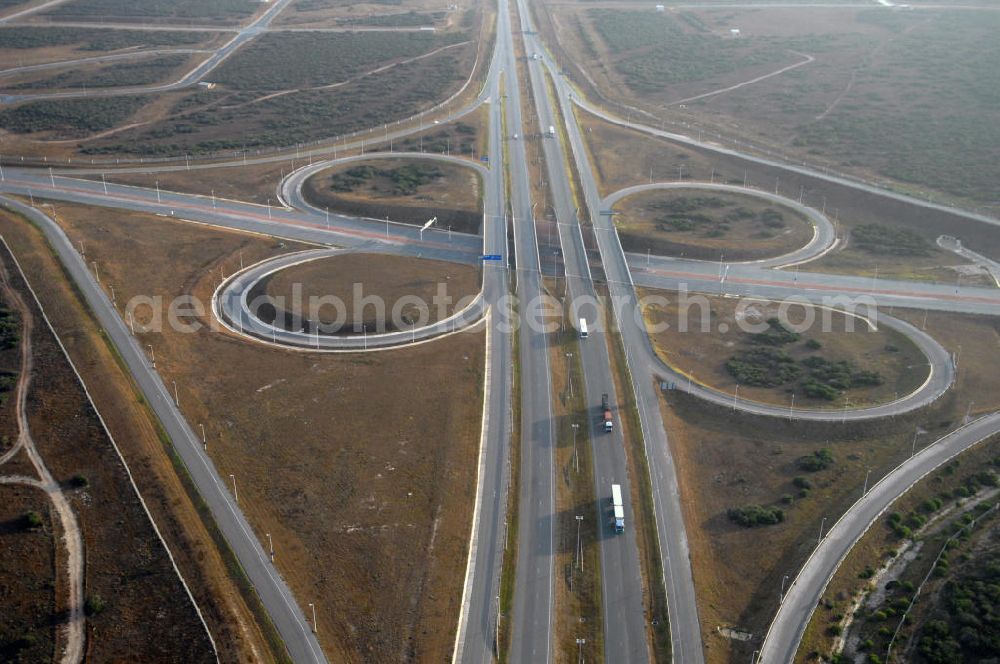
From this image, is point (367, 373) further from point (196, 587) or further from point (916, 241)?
point (916, 241)

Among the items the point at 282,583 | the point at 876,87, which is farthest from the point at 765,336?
the point at 876,87

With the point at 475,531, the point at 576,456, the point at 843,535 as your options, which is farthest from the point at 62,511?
the point at 843,535

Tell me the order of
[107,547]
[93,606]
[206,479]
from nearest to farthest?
[93,606] < [107,547] < [206,479]

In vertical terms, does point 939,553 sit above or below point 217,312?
below

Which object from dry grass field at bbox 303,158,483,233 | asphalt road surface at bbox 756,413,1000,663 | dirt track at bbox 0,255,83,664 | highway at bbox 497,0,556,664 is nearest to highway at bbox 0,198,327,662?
dirt track at bbox 0,255,83,664

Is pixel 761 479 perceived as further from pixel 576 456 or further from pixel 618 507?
pixel 576 456

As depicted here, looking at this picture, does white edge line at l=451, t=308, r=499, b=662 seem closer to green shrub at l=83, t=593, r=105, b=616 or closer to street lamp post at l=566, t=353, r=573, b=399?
street lamp post at l=566, t=353, r=573, b=399
